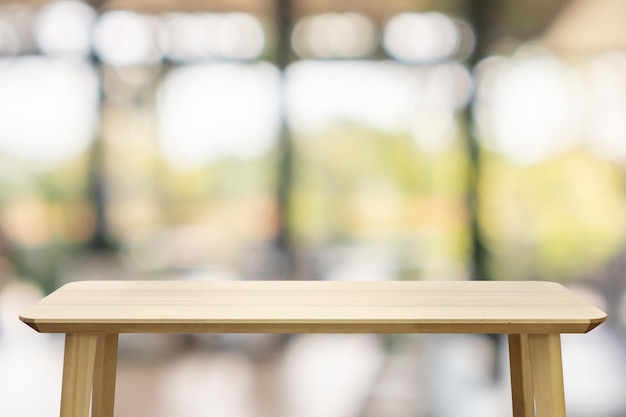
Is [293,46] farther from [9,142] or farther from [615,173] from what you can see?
[615,173]

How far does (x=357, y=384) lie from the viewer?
228 cm

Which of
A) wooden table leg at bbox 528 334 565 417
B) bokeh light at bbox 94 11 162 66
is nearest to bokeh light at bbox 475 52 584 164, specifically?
bokeh light at bbox 94 11 162 66

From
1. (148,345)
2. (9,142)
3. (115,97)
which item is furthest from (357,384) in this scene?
(9,142)

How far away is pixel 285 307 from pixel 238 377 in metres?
1.41

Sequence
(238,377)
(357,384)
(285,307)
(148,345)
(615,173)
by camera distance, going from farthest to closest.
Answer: (615,173) < (148,345) < (238,377) < (357,384) < (285,307)

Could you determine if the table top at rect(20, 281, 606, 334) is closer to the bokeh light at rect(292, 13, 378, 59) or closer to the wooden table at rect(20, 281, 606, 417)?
the wooden table at rect(20, 281, 606, 417)

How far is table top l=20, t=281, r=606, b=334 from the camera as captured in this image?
111cm

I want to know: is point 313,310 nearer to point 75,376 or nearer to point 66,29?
point 75,376

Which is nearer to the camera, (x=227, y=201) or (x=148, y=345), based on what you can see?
(x=148, y=345)

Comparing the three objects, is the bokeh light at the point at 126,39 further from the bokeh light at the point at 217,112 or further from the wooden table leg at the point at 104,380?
the wooden table leg at the point at 104,380

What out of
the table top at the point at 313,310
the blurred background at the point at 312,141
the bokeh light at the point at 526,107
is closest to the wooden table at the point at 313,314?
the table top at the point at 313,310

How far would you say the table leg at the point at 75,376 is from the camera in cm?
117

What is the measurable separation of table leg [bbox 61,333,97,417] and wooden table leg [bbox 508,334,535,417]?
1.03 metres

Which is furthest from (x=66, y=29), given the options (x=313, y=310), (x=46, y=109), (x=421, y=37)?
(x=313, y=310)
